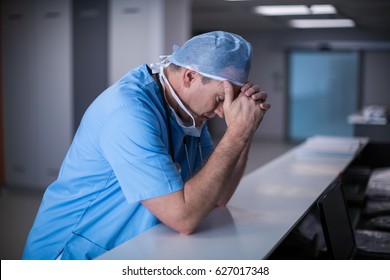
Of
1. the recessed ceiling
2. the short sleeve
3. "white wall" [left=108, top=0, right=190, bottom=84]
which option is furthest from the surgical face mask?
the recessed ceiling

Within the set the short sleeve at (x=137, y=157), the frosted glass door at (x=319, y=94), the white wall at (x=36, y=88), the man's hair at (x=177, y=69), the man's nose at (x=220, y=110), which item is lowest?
the frosted glass door at (x=319, y=94)

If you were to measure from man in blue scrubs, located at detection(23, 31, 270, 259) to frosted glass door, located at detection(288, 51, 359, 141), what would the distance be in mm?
8184

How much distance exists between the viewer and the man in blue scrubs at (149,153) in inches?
50.7

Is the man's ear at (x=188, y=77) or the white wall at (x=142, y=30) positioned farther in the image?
the white wall at (x=142, y=30)

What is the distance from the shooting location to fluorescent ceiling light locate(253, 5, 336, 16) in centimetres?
579

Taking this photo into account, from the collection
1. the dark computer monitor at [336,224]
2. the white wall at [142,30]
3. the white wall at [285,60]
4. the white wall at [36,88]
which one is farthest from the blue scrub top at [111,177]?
the white wall at [285,60]

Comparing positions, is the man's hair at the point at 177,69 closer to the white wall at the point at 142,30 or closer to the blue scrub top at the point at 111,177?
the blue scrub top at the point at 111,177

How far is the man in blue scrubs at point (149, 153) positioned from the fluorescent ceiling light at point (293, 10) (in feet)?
14.9

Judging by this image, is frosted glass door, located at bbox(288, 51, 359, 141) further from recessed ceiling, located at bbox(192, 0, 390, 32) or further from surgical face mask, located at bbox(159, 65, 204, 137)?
surgical face mask, located at bbox(159, 65, 204, 137)

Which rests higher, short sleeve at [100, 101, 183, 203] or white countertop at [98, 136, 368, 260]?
short sleeve at [100, 101, 183, 203]

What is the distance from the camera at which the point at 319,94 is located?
9648 millimetres

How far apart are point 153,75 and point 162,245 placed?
49cm

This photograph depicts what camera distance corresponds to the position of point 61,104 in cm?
479
